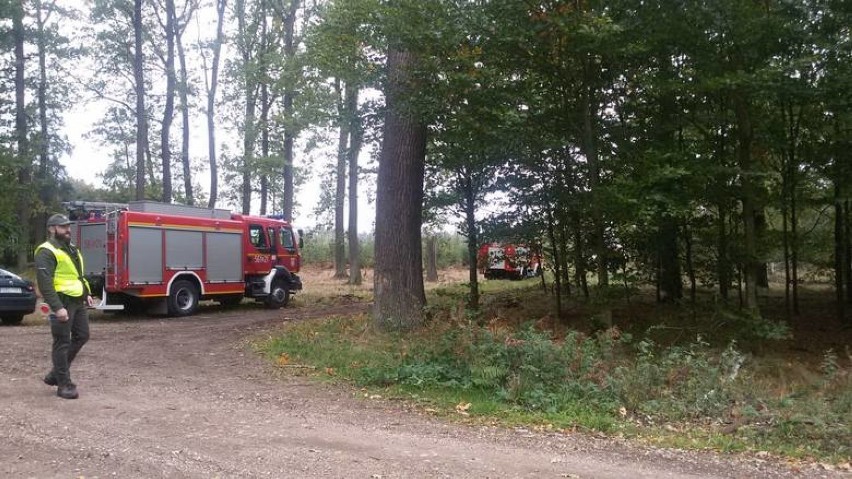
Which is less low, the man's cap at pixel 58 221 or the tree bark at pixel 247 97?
the tree bark at pixel 247 97

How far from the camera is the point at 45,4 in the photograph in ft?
93.9

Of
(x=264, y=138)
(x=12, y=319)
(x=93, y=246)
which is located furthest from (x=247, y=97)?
(x=12, y=319)

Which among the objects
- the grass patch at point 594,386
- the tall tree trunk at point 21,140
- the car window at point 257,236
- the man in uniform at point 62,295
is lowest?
the grass patch at point 594,386

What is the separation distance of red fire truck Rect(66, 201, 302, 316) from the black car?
57.1 inches

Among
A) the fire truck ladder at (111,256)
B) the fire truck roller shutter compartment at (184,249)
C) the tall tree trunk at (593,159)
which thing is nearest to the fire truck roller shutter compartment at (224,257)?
the fire truck roller shutter compartment at (184,249)

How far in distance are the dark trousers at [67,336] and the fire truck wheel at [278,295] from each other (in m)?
11.7

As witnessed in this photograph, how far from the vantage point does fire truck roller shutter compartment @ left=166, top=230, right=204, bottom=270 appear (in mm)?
16203

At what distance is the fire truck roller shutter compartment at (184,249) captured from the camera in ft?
53.2

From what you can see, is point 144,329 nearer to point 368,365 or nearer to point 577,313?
point 368,365

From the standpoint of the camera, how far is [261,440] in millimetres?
5383

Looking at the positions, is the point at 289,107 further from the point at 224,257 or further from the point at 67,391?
the point at 67,391

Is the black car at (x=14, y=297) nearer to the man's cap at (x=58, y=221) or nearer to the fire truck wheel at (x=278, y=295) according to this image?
the fire truck wheel at (x=278, y=295)

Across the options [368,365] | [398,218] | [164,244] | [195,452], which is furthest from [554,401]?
[164,244]

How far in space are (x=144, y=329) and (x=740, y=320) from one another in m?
11.7
